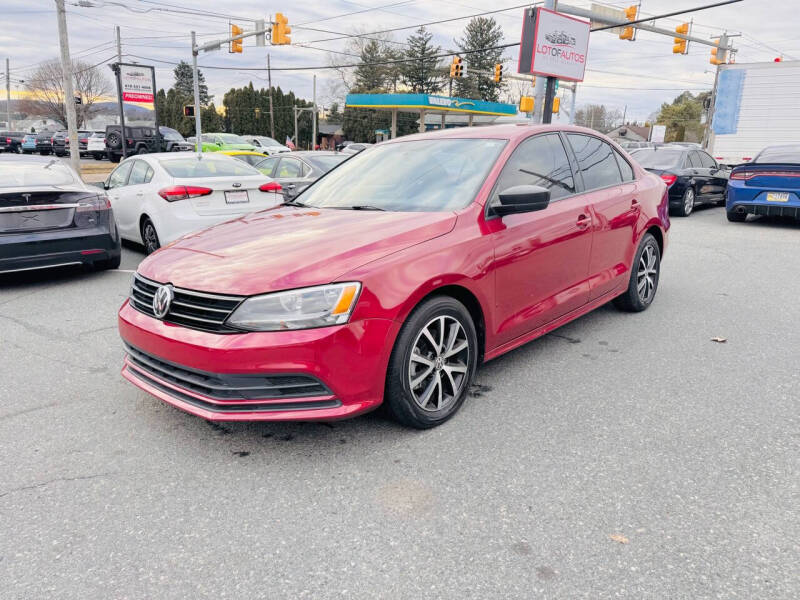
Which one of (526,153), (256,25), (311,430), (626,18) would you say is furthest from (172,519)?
(256,25)

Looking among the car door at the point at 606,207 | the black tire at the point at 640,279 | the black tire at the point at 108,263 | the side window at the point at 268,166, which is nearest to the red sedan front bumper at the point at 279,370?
the car door at the point at 606,207

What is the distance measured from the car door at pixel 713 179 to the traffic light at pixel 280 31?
15779 mm

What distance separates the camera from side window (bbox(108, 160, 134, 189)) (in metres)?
8.88

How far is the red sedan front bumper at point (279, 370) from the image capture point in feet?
9.15

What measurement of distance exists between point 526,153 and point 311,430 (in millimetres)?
2283

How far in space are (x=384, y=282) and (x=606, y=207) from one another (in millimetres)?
2470

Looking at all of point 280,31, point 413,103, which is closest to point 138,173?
point 280,31

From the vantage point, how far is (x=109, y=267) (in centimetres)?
735

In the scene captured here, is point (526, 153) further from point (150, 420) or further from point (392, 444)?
point (150, 420)

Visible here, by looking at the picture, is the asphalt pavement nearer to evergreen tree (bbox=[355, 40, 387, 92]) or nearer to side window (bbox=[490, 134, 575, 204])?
side window (bbox=[490, 134, 575, 204])

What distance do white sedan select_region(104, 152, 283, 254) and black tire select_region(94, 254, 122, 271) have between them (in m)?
0.63

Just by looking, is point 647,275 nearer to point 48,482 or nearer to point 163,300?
point 163,300

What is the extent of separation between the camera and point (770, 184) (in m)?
10.9

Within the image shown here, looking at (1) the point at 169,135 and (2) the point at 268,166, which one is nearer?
(2) the point at 268,166
